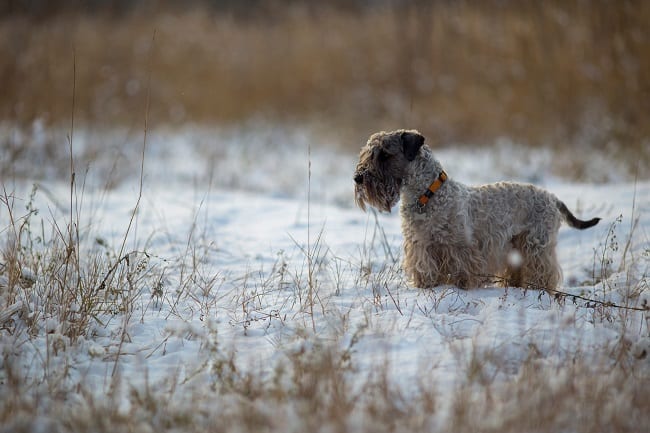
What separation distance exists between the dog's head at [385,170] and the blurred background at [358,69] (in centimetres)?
486

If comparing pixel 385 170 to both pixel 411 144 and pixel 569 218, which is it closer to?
pixel 411 144

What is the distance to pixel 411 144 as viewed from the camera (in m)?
4.39

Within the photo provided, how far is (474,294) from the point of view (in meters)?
4.20

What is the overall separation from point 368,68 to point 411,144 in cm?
932

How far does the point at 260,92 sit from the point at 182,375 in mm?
11073

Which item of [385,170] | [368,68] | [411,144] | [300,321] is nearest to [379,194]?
[385,170]

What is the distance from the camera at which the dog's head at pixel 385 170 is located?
4.44 meters

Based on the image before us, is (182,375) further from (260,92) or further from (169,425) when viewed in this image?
(260,92)

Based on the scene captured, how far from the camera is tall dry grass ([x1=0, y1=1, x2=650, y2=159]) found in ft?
33.2

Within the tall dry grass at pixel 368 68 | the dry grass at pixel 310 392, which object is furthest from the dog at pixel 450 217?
the tall dry grass at pixel 368 68

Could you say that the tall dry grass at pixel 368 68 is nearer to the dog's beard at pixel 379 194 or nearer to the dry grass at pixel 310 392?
the dog's beard at pixel 379 194

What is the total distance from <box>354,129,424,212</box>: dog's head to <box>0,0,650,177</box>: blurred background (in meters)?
4.86

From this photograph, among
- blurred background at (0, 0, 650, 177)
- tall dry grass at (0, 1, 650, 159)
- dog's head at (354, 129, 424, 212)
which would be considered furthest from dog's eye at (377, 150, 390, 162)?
tall dry grass at (0, 1, 650, 159)

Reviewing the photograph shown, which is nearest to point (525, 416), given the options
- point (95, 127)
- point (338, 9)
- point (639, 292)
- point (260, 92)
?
point (639, 292)
